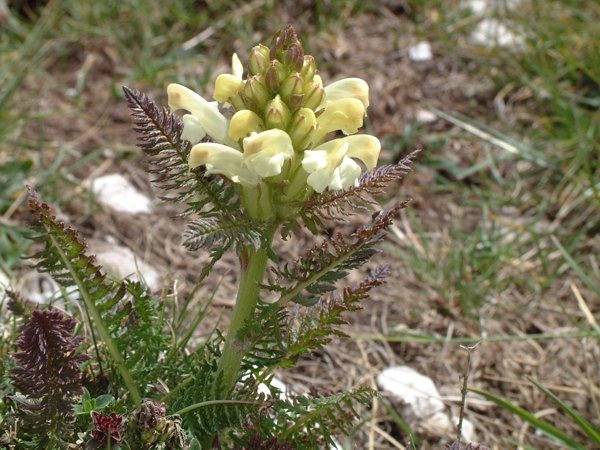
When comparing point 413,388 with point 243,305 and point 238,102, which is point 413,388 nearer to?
point 243,305

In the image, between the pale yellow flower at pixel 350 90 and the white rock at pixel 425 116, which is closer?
the pale yellow flower at pixel 350 90

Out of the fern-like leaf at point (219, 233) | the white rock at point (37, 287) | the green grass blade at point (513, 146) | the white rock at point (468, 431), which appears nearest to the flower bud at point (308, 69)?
the fern-like leaf at point (219, 233)

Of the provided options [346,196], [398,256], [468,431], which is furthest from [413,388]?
[346,196]

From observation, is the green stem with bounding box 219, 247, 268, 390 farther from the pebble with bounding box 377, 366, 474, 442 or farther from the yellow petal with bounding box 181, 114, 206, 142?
the pebble with bounding box 377, 366, 474, 442

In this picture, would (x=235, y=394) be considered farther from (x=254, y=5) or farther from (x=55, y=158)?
(x=254, y=5)

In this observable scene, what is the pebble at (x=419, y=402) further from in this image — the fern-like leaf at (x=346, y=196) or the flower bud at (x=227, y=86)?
the flower bud at (x=227, y=86)

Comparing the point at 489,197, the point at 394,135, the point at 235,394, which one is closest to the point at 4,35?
the point at 394,135
